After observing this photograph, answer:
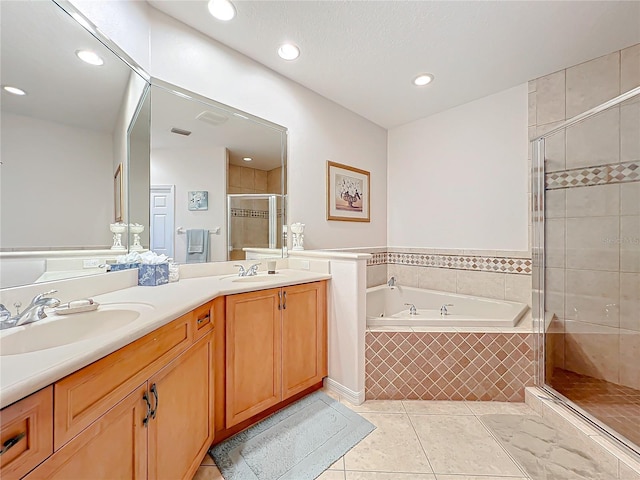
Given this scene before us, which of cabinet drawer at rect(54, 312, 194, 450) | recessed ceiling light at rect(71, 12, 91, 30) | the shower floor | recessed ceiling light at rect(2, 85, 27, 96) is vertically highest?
recessed ceiling light at rect(71, 12, 91, 30)

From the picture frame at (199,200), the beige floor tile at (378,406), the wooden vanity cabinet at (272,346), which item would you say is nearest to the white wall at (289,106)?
the picture frame at (199,200)

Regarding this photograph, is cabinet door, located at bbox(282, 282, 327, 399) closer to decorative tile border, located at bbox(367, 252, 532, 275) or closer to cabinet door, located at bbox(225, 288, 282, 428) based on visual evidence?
cabinet door, located at bbox(225, 288, 282, 428)

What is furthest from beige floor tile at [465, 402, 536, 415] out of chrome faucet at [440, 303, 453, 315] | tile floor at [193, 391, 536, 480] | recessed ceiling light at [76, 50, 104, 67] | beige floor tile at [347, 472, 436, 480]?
recessed ceiling light at [76, 50, 104, 67]

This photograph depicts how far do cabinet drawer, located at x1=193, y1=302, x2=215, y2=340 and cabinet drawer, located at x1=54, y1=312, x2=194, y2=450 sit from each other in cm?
16

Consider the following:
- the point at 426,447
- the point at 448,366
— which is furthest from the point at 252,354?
the point at 448,366

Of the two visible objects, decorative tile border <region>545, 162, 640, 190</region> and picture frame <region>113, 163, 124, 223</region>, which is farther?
decorative tile border <region>545, 162, 640, 190</region>

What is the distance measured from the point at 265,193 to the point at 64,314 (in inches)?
59.8

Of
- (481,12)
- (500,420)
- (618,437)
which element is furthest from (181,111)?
(618,437)

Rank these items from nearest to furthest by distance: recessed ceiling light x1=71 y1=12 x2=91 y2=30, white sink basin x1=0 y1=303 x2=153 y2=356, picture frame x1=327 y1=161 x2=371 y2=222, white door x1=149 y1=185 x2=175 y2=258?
white sink basin x1=0 y1=303 x2=153 y2=356 < recessed ceiling light x1=71 y1=12 x2=91 y2=30 < white door x1=149 y1=185 x2=175 y2=258 < picture frame x1=327 y1=161 x2=371 y2=222

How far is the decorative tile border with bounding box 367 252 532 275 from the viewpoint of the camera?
2377 mm

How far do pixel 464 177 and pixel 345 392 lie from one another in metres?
2.29

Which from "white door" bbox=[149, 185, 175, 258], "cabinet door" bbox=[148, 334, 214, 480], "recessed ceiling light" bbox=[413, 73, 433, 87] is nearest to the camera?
"cabinet door" bbox=[148, 334, 214, 480]

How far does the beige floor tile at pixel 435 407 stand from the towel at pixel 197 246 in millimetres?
1744

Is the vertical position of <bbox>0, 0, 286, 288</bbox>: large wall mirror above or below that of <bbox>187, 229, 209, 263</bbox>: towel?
above
